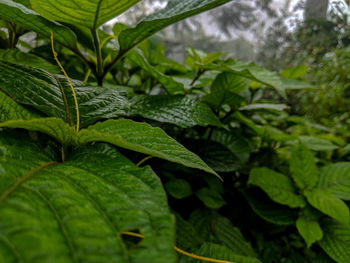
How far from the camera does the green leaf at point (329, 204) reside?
62 cm

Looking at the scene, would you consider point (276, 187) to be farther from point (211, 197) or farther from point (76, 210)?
point (76, 210)

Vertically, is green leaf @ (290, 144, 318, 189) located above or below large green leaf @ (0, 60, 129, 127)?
below

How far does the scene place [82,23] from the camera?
0.43m

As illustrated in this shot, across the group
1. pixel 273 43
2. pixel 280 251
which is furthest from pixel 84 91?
pixel 273 43

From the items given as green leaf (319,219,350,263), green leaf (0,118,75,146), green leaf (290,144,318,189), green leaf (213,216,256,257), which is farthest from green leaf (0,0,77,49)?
green leaf (319,219,350,263)

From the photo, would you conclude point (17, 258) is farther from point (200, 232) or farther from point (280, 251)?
point (280, 251)

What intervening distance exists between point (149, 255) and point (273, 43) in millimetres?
4099

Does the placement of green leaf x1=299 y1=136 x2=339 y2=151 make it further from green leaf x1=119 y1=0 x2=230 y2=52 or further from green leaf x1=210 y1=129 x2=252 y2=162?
green leaf x1=119 y1=0 x2=230 y2=52

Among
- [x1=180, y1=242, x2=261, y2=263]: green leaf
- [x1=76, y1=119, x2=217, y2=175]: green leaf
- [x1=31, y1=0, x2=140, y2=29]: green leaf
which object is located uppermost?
[x1=31, y1=0, x2=140, y2=29]: green leaf

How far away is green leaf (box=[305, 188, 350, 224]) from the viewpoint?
621 millimetres

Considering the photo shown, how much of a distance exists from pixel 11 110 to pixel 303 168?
863 mm

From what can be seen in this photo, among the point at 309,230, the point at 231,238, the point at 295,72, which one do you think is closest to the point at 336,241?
the point at 309,230

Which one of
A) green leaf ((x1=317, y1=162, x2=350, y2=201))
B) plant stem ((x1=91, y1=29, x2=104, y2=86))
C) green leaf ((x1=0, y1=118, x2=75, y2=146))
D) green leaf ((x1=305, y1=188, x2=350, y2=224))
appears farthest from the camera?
green leaf ((x1=317, y1=162, x2=350, y2=201))

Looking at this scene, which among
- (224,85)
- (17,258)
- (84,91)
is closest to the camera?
(17,258)
